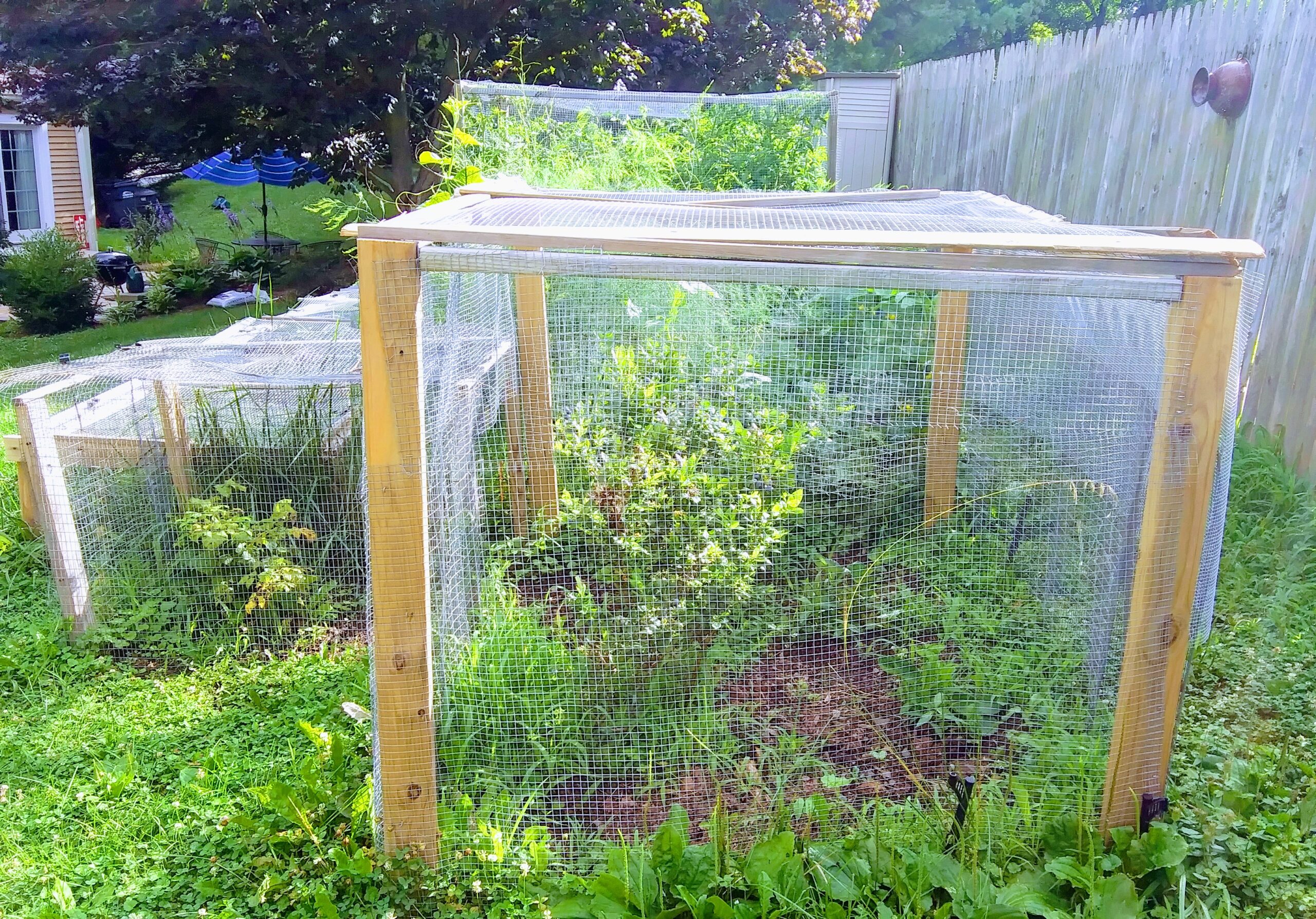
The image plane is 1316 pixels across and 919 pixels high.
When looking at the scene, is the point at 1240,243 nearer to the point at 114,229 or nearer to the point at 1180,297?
the point at 1180,297

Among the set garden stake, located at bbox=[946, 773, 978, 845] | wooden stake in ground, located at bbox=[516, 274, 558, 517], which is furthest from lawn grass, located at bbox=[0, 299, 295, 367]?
garden stake, located at bbox=[946, 773, 978, 845]

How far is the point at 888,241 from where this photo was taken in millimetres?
2021

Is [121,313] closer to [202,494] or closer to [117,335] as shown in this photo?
[117,335]

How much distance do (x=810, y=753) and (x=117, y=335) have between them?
33.4 ft

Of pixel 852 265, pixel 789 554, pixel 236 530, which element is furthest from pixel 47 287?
pixel 852 265

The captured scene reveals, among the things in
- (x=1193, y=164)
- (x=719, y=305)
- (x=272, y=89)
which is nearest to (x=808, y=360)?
(x=719, y=305)

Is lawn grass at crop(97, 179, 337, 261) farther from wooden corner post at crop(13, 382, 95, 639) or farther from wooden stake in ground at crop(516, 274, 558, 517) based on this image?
wooden stake in ground at crop(516, 274, 558, 517)

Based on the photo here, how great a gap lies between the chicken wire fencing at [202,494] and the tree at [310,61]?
5574mm

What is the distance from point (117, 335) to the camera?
10.4 m

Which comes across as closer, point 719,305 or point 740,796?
point 740,796

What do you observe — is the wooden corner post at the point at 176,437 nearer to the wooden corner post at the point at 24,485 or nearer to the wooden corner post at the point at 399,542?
the wooden corner post at the point at 24,485

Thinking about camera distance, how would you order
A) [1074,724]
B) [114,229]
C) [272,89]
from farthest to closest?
Answer: [114,229] < [272,89] < [1074,724]

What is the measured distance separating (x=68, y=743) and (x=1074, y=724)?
2.82 m

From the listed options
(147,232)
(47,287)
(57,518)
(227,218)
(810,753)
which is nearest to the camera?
(810,753)
